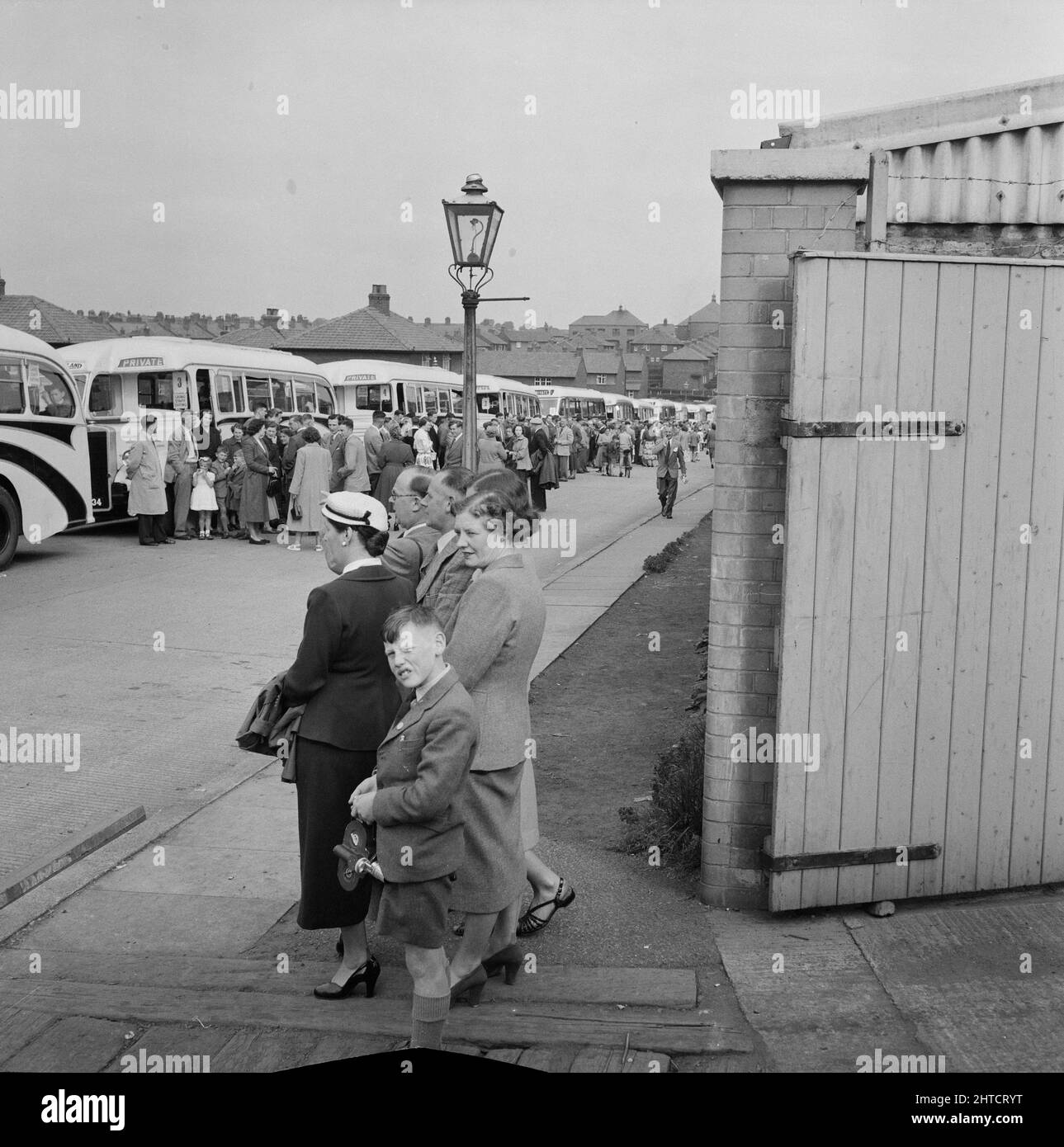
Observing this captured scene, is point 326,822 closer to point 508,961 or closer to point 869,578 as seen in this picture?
point 508,961

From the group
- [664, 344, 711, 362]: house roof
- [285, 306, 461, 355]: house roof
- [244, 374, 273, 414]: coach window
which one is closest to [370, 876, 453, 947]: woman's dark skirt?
[244, 374, 273, 414]: coach window

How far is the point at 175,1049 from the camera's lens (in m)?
3.84

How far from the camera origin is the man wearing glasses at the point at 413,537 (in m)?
5.41

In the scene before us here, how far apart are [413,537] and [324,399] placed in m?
23.6

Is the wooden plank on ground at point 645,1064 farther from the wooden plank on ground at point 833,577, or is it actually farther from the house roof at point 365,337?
the house roof at point 365,337

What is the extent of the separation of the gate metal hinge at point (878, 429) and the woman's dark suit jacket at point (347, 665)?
1.56 metres

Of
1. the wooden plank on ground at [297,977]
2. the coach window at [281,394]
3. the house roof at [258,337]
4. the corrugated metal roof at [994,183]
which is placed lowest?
the wooden plank on ground at [297,977]

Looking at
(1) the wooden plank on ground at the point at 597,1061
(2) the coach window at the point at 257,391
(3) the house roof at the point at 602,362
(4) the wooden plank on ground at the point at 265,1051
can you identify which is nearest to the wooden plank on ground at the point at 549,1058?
(1) the wooden plank on ground at the point at 597,1061

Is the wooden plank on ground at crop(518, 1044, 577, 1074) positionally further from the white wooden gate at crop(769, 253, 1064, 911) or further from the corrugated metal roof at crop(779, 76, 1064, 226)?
the corrugated metal roof at crop(779, 76, 1064, 226)

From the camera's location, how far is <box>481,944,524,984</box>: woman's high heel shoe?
4344 millimetres

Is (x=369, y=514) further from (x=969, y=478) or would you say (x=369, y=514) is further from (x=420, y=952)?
(x=969, y=478)

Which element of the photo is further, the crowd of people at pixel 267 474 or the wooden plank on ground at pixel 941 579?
the crowd of people at pixel 267 474

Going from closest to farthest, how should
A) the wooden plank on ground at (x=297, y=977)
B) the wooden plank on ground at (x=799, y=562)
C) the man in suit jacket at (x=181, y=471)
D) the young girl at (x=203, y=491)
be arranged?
the wooden plank on ground at (x=297, y=977) < the wooden plank on ground at (x=799, y=562) < the man in suit jacket at (x=181, y=471) < the young girl at (x=203, y=491)

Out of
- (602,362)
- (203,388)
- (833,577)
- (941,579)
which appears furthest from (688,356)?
(833,577)
